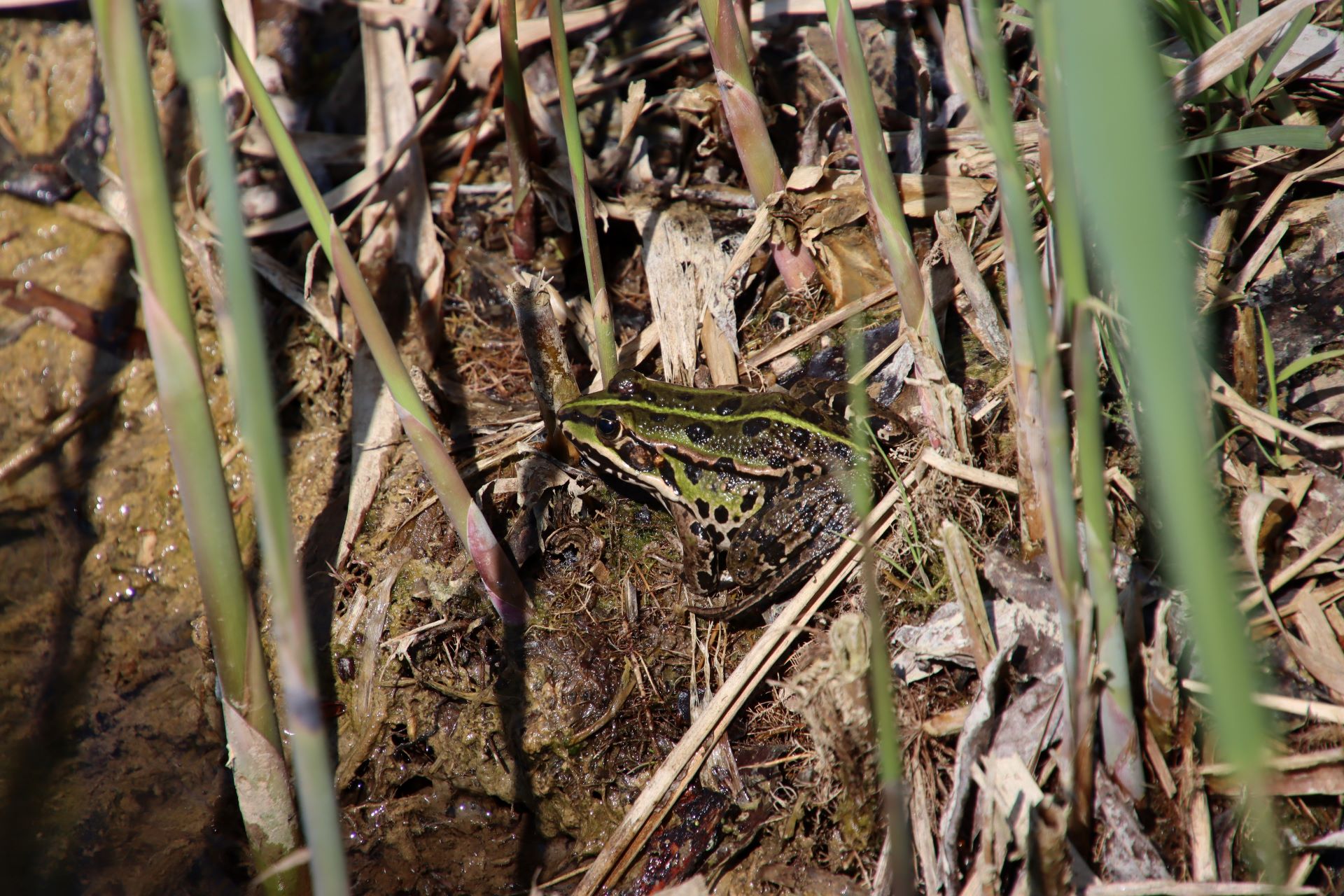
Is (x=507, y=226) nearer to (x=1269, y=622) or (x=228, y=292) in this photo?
(x=228, y=292)

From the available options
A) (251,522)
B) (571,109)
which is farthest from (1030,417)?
(251,522)

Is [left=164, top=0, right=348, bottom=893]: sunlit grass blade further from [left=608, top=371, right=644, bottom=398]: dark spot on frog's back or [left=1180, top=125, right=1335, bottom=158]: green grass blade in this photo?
[left=1180, top=125, right=1335, bottom=158]: green grass blade

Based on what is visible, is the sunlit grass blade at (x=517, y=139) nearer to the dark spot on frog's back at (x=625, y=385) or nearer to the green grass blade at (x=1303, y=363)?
the dark spot on frog's back at (x=625, y=385)

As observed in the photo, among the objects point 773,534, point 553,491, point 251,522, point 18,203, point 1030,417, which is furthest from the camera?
point 18,203

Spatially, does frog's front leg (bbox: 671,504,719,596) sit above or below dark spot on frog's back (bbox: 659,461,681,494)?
below

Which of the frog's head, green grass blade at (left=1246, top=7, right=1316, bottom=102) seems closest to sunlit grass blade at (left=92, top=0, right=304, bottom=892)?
the frog's head

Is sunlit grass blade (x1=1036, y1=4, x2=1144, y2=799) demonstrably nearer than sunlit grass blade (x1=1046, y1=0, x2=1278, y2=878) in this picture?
No

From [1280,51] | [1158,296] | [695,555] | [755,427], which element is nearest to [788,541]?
[695,555]
